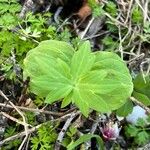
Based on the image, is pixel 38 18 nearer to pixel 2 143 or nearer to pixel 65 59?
pixel 65 59

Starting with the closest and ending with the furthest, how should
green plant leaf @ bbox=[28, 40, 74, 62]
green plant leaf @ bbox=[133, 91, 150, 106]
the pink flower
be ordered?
green plant leaf @ bbox=[28, 40, 74, 62] → green plant leaf @ bbox=[133, 91, 150, 106] → the pink flower

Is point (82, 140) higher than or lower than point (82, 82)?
lower

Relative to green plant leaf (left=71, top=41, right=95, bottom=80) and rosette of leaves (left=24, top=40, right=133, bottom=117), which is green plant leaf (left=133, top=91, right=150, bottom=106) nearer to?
rosette of leaves (left=24, top=40, right=133, bottom=117)

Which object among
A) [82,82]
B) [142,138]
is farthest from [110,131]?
[82,82]

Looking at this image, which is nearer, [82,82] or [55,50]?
[82,82]

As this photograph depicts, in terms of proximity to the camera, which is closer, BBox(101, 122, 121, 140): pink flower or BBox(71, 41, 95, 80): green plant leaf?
BBox(71, 41, 95, 80): green plant leaf

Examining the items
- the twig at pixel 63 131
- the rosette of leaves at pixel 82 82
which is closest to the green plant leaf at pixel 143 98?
the rosette of leaves at pixel 82 82

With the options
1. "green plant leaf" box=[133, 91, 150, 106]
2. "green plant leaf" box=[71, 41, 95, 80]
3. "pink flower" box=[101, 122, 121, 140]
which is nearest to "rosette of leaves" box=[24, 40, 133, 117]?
"green plant leaf" box=[71, 41, 95, 80]

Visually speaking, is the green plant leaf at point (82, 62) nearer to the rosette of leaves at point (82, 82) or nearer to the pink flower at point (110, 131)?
the rosette of leaves at point (82, 82)

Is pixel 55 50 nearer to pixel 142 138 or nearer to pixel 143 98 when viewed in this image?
pixel 143 98
